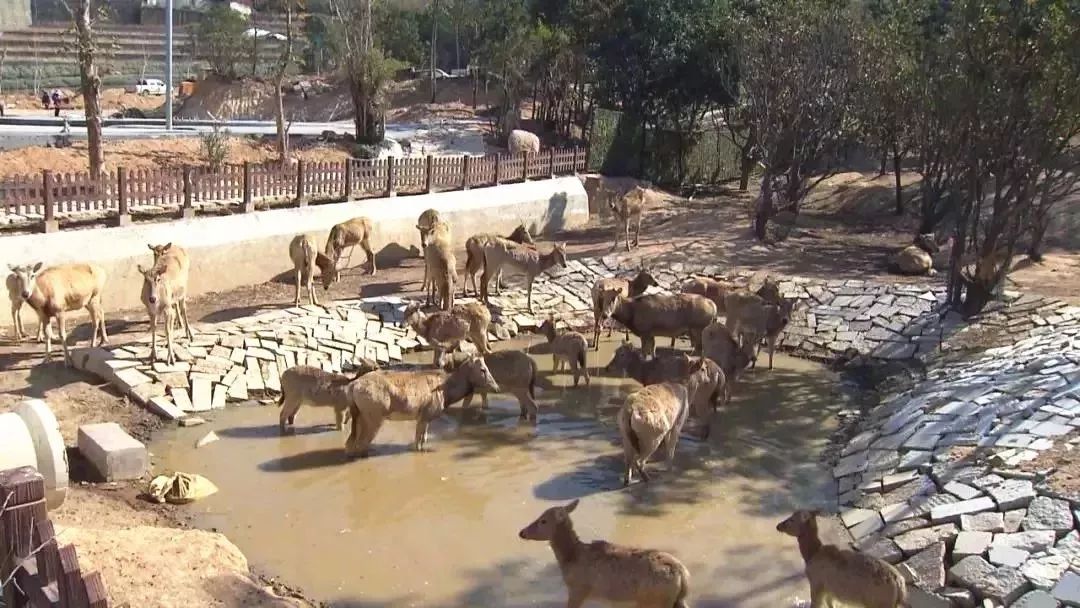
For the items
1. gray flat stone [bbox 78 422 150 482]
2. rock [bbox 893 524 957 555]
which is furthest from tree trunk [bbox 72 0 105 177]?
rock [bbox 893 524 957 555]

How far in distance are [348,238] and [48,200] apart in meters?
5.23

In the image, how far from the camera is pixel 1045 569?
8117 mm

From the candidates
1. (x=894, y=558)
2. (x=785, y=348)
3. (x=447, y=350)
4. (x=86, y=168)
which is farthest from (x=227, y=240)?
(x=894, y=558)

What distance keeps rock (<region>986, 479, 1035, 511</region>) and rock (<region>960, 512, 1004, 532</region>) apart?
0.15 m

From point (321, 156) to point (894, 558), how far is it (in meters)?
21.9

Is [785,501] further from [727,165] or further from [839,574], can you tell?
[727,165]

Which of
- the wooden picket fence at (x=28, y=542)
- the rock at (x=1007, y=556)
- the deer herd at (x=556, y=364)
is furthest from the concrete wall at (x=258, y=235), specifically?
the rock at (x=1007, y=556)

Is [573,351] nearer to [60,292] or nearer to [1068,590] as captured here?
[60,292]

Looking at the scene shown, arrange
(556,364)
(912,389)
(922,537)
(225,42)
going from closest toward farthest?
(922,537)
(912,389)
(556,364)
(225,42)

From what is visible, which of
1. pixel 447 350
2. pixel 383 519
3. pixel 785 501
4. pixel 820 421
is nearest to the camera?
pixel 383 519

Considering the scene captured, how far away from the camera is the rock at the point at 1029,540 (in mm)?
8453

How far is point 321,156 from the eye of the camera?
2762 cm

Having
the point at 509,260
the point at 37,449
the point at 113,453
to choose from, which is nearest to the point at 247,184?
the point at 509,260

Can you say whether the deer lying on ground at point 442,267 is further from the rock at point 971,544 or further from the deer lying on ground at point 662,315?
the rock at point 971,544
